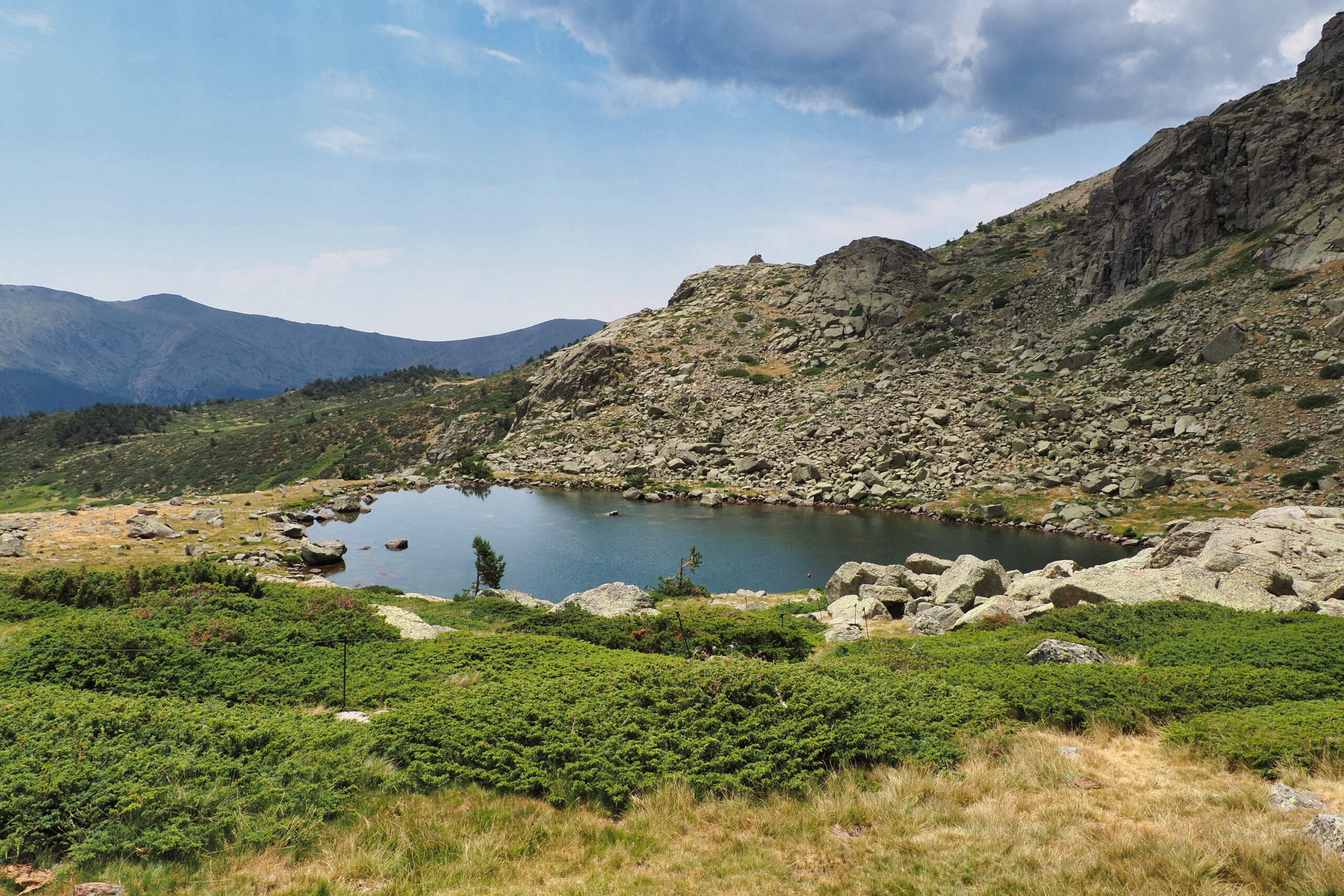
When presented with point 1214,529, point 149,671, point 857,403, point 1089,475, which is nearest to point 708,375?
point 857,403

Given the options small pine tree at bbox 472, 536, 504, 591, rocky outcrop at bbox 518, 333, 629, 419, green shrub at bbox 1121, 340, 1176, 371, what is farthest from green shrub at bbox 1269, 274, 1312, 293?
rocky outcrop at bbox 518, 333, 629, 419

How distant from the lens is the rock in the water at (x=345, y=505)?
183 ft

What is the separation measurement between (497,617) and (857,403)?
56029 millimetres

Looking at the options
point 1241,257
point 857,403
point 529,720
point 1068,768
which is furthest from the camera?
point 857,403

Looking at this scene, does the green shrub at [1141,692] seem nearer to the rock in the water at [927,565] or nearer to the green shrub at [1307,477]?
the rock in the water at [927,565]

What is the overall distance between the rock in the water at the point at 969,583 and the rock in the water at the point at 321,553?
118 ft

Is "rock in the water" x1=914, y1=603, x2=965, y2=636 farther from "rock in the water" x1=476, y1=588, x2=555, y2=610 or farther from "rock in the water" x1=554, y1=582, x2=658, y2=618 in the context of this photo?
"rock in the water" x1=476, y1=588, x2=555, y2=610

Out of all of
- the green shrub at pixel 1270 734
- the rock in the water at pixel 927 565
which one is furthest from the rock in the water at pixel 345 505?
the green shrub at pixel 1270 734

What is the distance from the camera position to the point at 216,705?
10414 millimetres

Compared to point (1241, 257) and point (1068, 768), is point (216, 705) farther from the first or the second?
point (1241, 257)

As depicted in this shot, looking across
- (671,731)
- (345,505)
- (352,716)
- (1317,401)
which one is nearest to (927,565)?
(671,731)

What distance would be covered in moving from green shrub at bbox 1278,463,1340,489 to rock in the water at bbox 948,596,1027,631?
3336 cm

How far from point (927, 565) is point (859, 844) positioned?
24995mm

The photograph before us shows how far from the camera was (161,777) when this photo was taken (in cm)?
781
